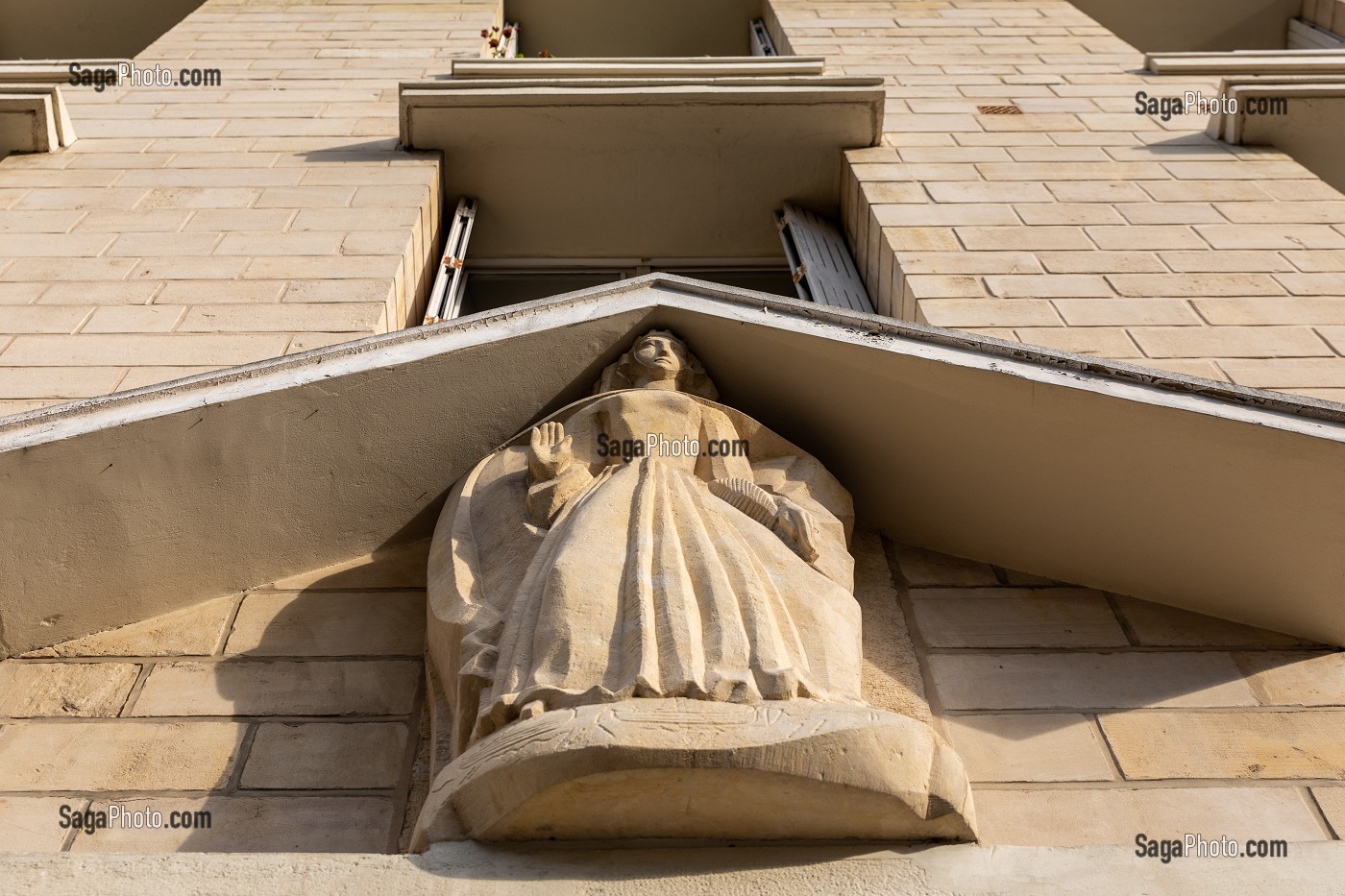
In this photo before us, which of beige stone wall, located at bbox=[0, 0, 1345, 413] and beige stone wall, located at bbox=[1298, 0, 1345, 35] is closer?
beige stone wall, located at bbox=[0, 0, 1345, 413]

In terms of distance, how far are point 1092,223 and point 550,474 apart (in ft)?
14.8

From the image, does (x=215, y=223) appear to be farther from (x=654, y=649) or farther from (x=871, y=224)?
(x=654, y=649)

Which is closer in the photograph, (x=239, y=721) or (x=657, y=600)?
(x=657, y=600)

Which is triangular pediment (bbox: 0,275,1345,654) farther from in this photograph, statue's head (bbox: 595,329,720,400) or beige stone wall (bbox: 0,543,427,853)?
beige stone wall (bbox: 0,543,427,853)

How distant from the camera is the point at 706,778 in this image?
134 inches

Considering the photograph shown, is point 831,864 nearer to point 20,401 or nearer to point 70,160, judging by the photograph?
point 20,401

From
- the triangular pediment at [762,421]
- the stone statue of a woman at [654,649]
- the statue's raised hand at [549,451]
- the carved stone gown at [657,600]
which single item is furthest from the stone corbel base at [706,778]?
Result: the triangular pediment at [762,421]

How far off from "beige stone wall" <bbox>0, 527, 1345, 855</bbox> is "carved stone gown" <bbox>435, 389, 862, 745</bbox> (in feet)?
1.69

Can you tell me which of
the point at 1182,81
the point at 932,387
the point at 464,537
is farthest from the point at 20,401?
the point at 1182,81

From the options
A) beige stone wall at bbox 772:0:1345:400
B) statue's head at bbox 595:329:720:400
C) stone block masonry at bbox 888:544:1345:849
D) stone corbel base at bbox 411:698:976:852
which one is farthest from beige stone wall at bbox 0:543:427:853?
beige stone wall at bbox 772:0:1345:400

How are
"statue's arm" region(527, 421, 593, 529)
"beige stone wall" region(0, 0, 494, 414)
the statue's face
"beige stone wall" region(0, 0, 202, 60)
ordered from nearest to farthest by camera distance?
"statue's arm" region(527, 421, 593, 529), the statue's face, "beige stone wall" region(0, 0, 494, 414), "beige stone wall" region(0, 0, 202, 60)

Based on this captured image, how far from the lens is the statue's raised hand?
485 cm

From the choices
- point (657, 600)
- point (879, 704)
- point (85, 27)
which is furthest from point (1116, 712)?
point (85, 27)

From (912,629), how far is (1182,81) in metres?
7.33
